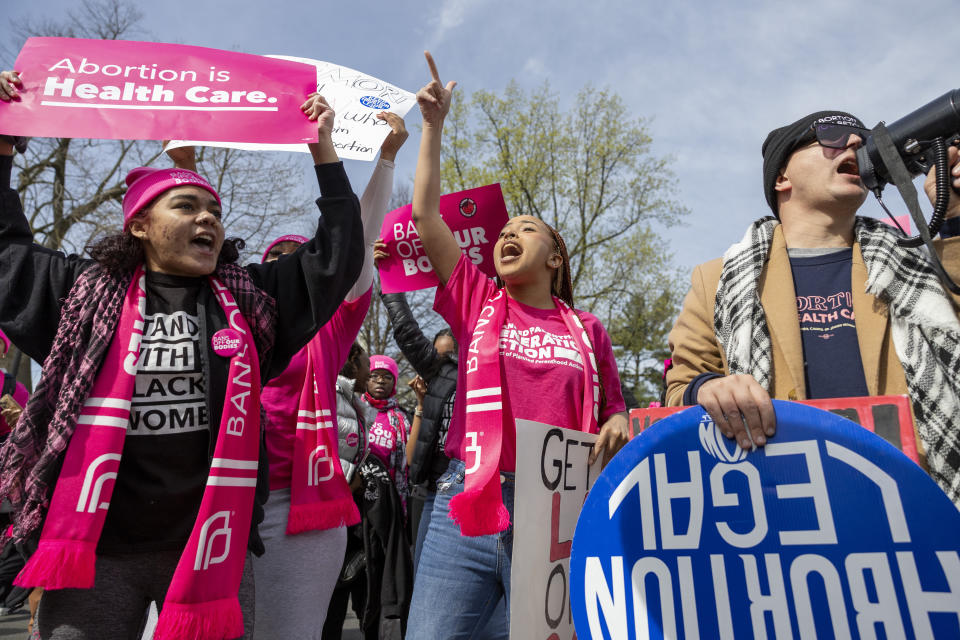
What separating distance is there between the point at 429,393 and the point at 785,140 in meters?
3.09

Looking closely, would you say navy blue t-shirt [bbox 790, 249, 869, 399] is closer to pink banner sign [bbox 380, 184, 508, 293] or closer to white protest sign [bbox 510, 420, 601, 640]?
white protest sign [bbox 510, 420, 601, 640]

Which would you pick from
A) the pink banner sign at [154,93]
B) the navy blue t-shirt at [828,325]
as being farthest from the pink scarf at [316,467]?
the navy blue t-shirt at [828,325]

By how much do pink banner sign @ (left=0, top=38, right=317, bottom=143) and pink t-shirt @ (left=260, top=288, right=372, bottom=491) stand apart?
2.72 ft

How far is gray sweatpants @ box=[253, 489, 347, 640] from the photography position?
2.36 m

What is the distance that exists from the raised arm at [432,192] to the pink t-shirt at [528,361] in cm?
7

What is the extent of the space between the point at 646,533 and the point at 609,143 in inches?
741

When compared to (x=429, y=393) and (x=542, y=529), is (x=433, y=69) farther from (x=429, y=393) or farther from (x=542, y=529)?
(x=429, y=393)

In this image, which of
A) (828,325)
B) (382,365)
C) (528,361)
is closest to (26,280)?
(528,361)

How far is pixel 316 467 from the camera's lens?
2590 millimetres

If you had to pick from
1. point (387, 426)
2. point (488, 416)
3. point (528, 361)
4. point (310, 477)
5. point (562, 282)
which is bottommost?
point (310, 477)

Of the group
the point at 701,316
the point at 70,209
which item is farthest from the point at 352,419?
the point at 70,209

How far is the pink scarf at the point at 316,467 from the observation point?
2500 millimetres

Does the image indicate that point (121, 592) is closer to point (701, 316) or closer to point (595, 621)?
point (595, 621)

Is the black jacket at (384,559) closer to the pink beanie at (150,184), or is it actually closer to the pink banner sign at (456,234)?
the pink banner sign at (456,234)
